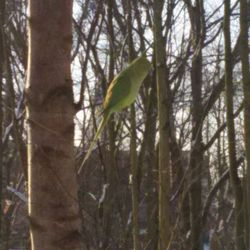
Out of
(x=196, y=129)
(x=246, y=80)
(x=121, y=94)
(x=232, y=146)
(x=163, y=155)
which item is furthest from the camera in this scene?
(x=196, y=129)

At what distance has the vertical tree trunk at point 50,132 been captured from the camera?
3.62 ft

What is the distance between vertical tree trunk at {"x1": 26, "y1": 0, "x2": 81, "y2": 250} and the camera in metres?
1.10

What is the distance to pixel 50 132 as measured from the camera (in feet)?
3.63

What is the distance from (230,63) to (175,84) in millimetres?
1087

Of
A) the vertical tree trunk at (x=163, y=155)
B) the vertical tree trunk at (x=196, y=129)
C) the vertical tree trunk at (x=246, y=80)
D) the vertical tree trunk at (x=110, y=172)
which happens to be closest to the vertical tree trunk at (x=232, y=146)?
the vertical tree trunk at (x=246, y=80)

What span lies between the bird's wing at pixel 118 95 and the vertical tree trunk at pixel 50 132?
0.32 ft

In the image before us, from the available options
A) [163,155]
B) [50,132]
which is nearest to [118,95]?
[50,132]

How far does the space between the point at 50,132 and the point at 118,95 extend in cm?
15

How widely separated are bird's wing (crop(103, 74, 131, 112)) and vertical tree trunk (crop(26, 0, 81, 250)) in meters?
0.10

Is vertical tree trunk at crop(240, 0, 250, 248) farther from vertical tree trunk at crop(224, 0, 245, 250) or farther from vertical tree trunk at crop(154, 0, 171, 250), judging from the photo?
vertical tree trunk at crop(154, 0, 171, 250)

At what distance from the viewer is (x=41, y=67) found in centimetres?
112

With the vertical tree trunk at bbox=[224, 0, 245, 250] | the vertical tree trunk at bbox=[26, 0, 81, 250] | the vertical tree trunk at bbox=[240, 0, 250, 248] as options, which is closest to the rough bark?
the vertical tree trunk at bbox=[224, 0, 245, 250]

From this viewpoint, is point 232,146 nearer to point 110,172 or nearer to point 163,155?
point 163,155

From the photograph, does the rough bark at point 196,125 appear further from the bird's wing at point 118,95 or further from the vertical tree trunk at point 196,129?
the bird's wing at point 118,95
